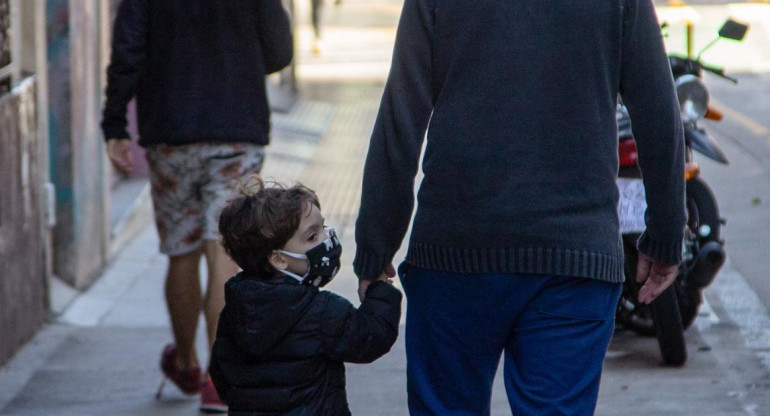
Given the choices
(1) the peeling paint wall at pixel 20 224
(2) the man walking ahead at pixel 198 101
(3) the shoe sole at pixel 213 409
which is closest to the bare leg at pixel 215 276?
(2) the man walking ahead at pixel 198 101

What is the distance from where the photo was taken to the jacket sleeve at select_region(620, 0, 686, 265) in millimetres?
2865

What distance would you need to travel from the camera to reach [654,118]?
2896 mm

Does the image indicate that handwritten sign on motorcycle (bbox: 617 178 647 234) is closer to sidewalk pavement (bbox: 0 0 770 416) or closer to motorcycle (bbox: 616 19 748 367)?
motorcycle (bbox: 616 19 748 367)

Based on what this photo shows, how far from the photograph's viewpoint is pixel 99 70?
7.16m

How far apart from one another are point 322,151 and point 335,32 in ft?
36.7

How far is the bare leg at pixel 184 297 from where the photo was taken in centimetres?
478

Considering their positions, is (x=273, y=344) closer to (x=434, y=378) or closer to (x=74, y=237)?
(x=434, y=378)

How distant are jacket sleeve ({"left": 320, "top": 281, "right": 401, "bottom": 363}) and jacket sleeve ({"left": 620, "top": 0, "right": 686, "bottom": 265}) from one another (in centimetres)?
62

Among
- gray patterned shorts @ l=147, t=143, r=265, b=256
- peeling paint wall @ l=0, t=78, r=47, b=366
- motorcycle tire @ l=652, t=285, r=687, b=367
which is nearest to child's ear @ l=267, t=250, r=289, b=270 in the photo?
gray patterned shorts @ l=147, t=143, r=265, b=256

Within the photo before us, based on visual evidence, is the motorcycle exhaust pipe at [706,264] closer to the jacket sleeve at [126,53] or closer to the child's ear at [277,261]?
the jacket sleeve at [126,53]

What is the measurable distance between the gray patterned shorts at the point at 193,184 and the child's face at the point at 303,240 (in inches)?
59.9

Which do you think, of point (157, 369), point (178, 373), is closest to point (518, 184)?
point (178, 373)

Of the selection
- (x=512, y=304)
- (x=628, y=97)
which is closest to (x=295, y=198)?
(x=512, y=304)

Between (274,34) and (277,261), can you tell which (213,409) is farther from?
(277,261)
